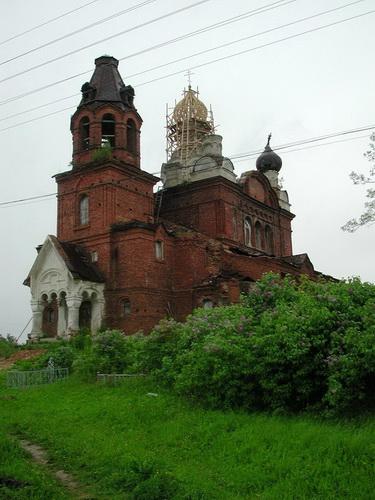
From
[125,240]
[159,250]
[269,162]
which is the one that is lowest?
[159,250]

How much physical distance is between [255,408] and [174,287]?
662 inches

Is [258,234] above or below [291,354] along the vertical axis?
above

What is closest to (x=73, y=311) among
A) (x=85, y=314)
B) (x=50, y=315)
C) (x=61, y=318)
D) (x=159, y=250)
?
(x=85, y=314)

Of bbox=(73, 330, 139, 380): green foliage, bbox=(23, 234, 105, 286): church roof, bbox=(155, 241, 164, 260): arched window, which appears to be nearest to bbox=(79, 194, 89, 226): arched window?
bbox=(23, 234, 105, 286): church roof

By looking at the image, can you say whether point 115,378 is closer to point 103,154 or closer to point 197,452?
point 197,452

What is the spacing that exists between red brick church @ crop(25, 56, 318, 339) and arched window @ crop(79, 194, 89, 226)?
0.05 m

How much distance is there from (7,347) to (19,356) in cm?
140

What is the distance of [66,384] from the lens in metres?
15.5

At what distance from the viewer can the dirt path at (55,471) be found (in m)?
7.31

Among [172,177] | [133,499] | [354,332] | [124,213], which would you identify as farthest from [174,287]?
[133,499]

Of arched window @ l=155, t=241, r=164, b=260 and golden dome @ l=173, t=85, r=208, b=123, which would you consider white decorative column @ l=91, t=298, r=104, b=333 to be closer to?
arched window @ l=155, t=241, r=164, b=260

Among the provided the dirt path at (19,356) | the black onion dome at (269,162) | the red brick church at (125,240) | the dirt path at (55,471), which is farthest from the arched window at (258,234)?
the dirt path at (55,471)

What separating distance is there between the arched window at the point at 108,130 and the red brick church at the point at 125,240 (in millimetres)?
49

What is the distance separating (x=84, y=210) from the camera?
91.5ft
